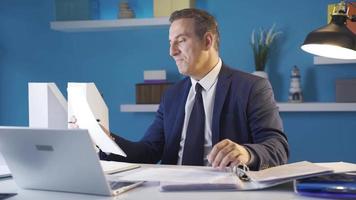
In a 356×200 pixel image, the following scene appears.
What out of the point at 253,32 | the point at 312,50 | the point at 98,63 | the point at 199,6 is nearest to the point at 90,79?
the point at 98,63

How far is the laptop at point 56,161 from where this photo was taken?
1.16 metres

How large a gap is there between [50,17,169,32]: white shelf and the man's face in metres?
1.16

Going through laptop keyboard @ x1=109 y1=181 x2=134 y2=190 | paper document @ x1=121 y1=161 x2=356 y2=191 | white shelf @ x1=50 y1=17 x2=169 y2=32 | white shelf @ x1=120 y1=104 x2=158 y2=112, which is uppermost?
white shelf @ x1=50 y1=17 x2=169 y2=32

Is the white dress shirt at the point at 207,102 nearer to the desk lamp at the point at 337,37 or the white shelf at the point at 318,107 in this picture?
the desk lamp at the point at 337,37

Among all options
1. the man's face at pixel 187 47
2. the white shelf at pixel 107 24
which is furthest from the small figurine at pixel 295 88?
the man's face at pixel 187 47

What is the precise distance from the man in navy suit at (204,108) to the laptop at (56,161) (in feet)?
1.79

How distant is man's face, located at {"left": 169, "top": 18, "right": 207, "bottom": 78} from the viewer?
2.08 m

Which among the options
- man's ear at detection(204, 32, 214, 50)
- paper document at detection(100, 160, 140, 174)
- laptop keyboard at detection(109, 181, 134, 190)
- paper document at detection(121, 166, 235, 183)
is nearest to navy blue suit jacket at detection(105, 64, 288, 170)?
man's ear at detection(204, 32, 214, 50)

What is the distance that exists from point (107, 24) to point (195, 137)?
1605 millimetres

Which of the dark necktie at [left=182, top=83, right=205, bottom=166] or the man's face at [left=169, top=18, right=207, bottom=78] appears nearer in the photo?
the dark necktie at [left=182, top=83, right=205, bottom=166]

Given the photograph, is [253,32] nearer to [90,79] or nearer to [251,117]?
A: [90,79]

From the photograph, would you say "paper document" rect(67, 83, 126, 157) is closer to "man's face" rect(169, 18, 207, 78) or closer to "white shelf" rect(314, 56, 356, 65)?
"man's face" rect(169, 18, 207, 78)

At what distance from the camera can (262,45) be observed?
→ 10.5ft

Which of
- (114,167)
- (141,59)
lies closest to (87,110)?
(114,167)
